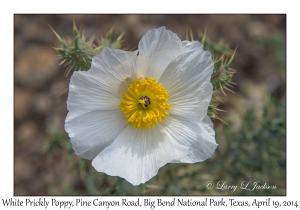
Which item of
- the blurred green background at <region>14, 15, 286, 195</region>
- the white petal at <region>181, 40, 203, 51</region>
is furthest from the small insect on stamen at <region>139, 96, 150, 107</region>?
the blurred green background at <region>14, 15, 286, 195</region>

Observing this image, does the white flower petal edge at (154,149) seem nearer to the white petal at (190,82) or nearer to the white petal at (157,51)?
the white petal at (190,82)

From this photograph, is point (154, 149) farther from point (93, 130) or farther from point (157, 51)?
point (157, 51)

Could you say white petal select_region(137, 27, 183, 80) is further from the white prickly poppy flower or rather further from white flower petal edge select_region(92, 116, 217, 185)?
white flower petal edge select_region(92, 116, 217, 185)

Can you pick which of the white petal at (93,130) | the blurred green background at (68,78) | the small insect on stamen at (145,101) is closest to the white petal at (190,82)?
the small insect on stamen at (145,101)

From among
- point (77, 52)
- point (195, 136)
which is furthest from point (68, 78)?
point (195, 136)
